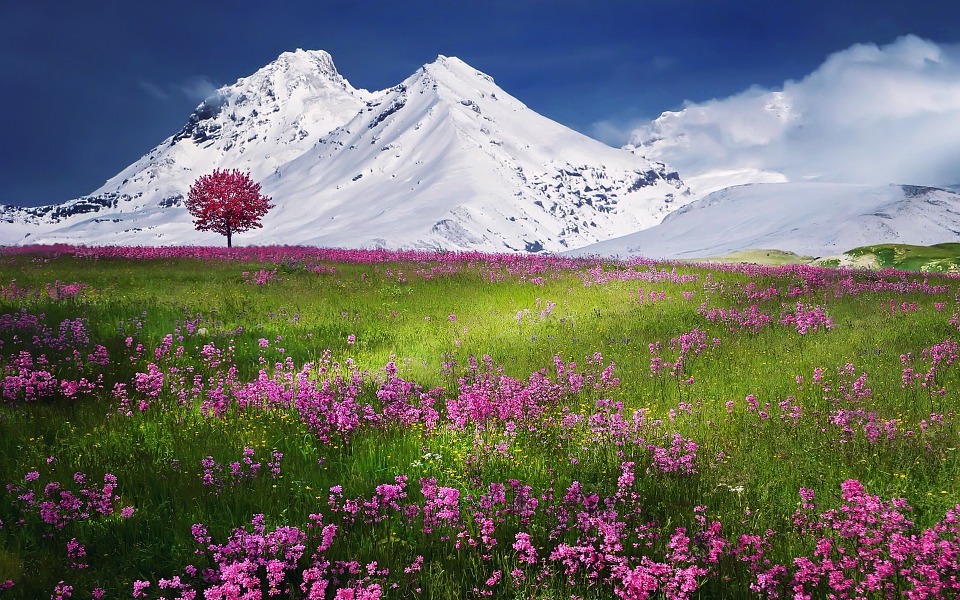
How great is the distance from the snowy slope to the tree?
2269 cm

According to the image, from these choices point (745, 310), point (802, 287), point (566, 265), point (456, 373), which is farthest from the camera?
point (566, 265)

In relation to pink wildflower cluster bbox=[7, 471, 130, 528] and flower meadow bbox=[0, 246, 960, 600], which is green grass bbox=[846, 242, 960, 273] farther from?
pink wildflower cluster bbox=[7, 471, 130, 528]

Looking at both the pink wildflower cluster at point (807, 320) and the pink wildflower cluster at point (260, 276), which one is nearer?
the pink wildflower cluster at point (807, 320)

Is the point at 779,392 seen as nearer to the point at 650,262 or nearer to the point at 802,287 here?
the point at 802,287

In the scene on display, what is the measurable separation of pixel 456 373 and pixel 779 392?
4472 millimetres

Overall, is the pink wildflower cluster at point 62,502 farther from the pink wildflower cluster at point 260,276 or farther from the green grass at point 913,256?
the green grass at point 913,256

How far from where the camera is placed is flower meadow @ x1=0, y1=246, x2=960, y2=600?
11.6ft

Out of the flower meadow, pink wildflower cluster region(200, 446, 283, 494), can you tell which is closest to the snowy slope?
the flower meadow

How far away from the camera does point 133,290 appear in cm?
1655

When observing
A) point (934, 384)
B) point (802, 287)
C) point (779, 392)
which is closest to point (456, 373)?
point (779, 392)

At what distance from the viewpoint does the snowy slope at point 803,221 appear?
A: 67.6 metres

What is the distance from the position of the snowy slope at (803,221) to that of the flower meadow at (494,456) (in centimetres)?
3037

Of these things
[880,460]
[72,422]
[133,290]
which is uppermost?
[133,290]

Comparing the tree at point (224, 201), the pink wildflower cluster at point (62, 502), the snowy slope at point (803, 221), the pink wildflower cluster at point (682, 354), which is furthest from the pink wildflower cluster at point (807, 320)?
the tree at point (224, 201)
